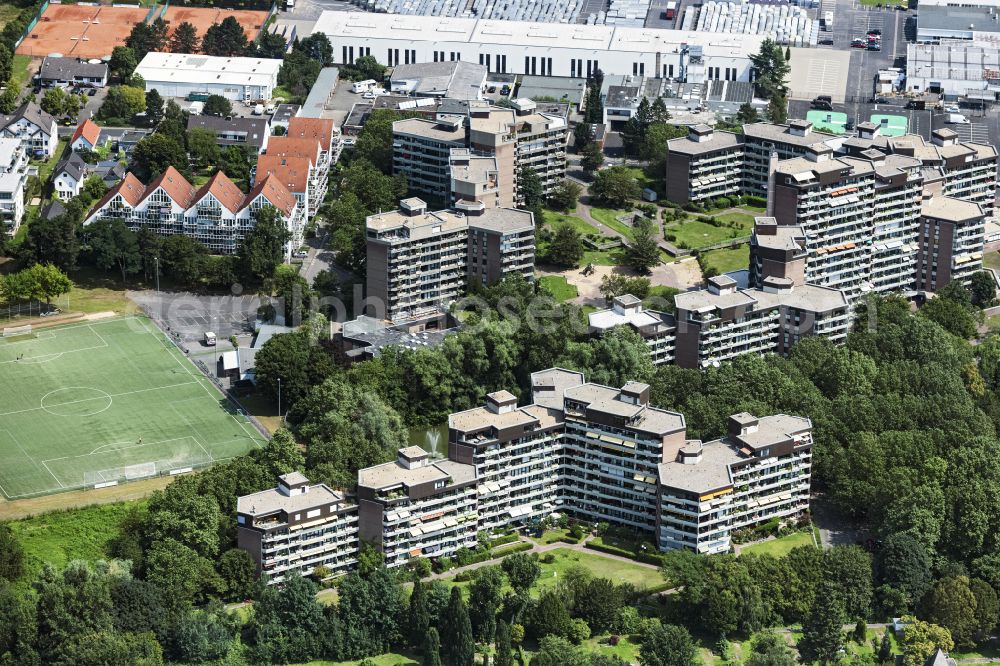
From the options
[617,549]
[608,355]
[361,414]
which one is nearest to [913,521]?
[617,549]

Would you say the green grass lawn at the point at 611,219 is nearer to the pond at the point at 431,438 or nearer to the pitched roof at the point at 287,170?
the pitched roof at the point at 287,170

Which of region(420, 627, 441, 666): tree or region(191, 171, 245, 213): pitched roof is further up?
region(191, 171, 245, 213): pitched roof

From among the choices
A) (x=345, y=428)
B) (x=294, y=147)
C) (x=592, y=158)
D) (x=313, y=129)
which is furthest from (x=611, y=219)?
(x=345, y=428)

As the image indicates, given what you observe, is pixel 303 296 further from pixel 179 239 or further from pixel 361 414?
pixel 361 414

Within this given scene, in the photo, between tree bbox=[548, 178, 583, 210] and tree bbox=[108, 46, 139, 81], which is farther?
tree bbox=[108, 46, 139, 81]

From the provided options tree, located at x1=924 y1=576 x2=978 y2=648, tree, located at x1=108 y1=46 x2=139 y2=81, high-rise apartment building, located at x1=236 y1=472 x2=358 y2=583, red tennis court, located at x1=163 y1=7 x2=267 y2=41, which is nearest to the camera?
tree, located at x1=924 y1=576 x2=978 y2=648

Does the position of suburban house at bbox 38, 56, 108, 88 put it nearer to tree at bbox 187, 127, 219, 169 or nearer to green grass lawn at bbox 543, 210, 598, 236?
tree at bbox 187, 127, 219, 169

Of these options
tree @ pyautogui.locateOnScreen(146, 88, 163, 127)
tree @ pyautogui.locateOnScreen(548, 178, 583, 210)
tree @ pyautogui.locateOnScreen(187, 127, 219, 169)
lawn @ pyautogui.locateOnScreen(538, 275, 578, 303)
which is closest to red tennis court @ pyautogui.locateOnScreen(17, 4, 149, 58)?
tree @ pyautogui.locateOnScreen(146, 88, 163, 127)
